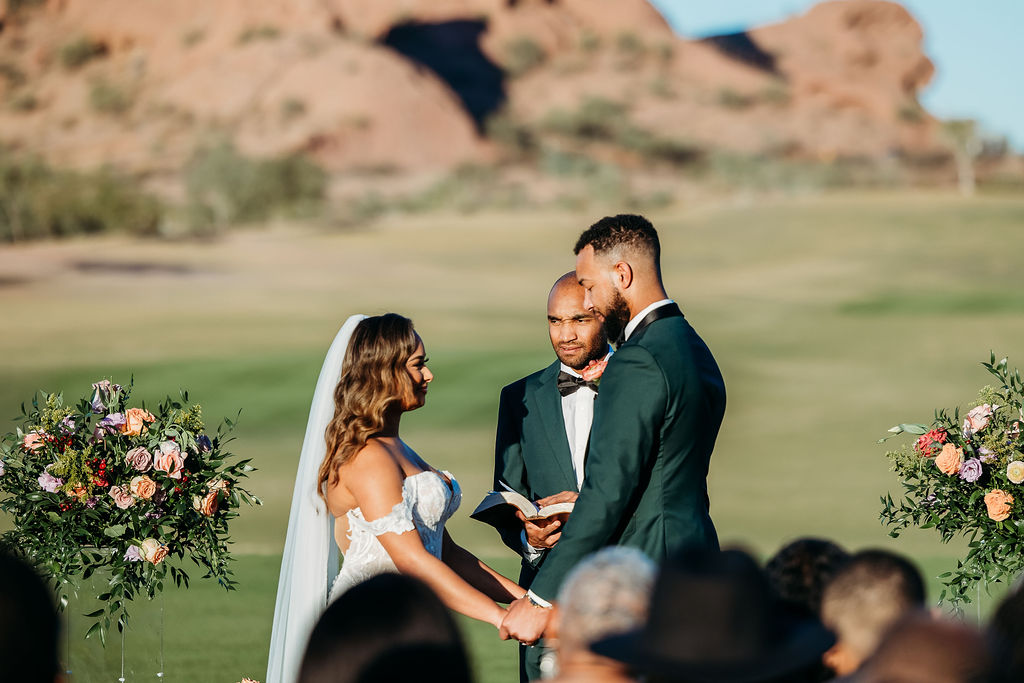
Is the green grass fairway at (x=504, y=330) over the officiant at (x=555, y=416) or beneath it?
over

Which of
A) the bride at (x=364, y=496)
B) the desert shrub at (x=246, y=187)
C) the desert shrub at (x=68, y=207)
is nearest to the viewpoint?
the bride at (x=364, y=496)

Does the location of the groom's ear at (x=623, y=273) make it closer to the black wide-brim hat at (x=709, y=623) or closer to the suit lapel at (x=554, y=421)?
the suit lapel at (x=554, y=421)

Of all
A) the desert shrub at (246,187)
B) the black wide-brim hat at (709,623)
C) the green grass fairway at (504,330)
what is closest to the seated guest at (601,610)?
the black wide-brim hat at (709,623)

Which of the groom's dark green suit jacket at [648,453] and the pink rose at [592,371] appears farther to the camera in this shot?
the pink rose at [592,371]

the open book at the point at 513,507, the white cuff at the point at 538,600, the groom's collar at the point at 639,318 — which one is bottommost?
the white cuff at the point at 538,600

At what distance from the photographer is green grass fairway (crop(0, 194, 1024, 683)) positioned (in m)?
13.9

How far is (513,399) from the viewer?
4707 mm

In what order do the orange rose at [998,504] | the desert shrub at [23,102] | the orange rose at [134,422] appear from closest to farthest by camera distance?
the orange rose at [998,504] < the orange rose at [134,422] < the desert shrub at [23,102]

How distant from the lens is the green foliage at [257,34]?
54.5 m

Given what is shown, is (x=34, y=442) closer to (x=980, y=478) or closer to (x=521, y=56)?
(x=980, y=478)

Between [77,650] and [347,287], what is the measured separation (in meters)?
27.9

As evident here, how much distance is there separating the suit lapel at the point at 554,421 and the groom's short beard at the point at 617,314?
76 centimetres

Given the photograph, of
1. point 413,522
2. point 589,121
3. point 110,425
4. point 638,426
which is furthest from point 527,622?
point 589,121

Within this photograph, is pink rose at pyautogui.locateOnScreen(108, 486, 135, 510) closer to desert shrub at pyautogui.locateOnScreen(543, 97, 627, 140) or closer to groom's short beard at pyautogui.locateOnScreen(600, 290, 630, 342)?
groom's short beard at pyautogui.locateOnScreen(600, 290, 630, 342)
